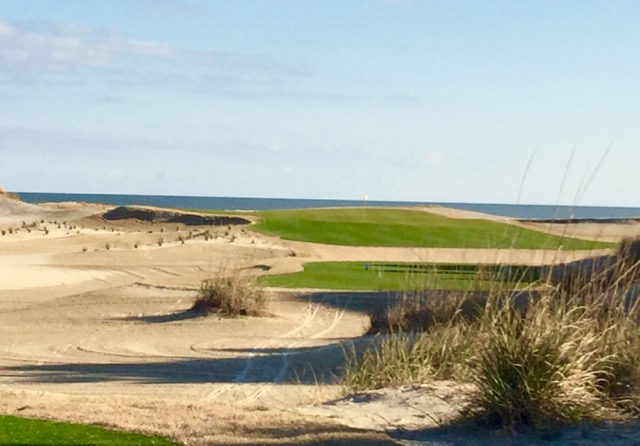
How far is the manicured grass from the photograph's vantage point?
904cm

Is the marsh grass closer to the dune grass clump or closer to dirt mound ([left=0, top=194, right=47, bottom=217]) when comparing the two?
the dune grass clump

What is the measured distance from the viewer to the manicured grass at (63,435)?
904 centimetres

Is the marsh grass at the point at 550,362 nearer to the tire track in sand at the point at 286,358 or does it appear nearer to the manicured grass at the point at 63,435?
the tire track in sand at the point at 286,358

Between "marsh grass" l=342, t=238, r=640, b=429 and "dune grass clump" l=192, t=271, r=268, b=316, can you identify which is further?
"dune grass clump" l=192, t=271, r=268, b=316

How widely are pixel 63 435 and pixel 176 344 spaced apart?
9.79m

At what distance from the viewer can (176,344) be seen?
19109 mm

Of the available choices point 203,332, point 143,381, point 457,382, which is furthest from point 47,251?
point 457,382

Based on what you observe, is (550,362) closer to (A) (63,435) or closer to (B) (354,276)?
(A) (63,435)

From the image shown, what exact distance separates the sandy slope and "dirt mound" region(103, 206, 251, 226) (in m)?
5.99

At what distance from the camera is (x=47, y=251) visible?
130 ft

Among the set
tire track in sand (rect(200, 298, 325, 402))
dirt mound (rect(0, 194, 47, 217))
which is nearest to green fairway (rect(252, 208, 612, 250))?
dirt mound (rect(0, 194, 47, 217))

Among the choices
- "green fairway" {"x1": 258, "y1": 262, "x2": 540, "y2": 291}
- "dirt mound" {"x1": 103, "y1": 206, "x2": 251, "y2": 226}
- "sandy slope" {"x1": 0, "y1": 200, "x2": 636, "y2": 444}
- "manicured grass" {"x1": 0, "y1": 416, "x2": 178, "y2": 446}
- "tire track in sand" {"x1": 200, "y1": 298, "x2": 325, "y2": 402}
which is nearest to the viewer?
"manicured grass" {"x1": 0, "y1": 416, "x2": 178, "y2": 446}

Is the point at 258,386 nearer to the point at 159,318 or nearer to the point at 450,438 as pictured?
the point at 450,438

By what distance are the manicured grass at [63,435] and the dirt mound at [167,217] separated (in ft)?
123
